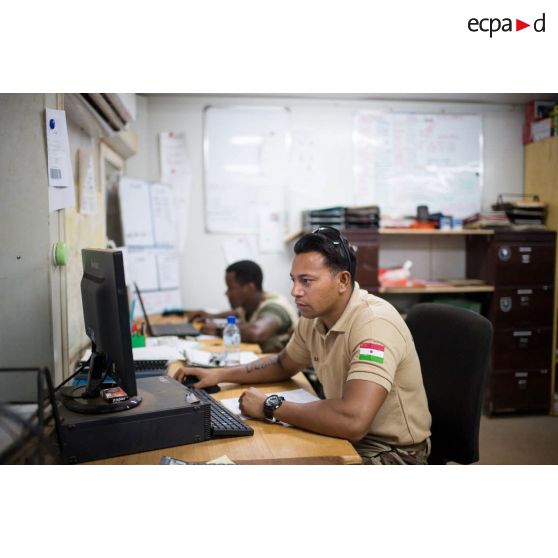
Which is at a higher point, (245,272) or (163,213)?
(163,213)

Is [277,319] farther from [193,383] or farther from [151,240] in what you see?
[151,240]

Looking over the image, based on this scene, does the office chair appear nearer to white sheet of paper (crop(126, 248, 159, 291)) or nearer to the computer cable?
the computer cable

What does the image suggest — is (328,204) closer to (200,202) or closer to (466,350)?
(200,202)

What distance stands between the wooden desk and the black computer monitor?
12cm

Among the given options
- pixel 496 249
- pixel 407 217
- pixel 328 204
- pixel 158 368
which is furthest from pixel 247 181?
pixel 158 368

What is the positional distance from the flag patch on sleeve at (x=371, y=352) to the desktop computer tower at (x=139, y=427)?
15.1 inches

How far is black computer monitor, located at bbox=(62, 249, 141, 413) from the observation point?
0.99 metres

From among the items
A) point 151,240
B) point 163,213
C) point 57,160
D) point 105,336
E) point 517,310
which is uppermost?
point 57,160

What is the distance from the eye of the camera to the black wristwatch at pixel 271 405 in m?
1.25

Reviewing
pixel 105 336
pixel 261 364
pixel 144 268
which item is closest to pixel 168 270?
pixel 144 268

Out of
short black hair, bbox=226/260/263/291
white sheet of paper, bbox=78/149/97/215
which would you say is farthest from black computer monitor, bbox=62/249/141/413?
short black hair, bbox=226/260/263/291

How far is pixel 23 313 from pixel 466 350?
1240 mm

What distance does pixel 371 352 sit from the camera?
1.22m

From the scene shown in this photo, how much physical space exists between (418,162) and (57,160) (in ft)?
9.21
